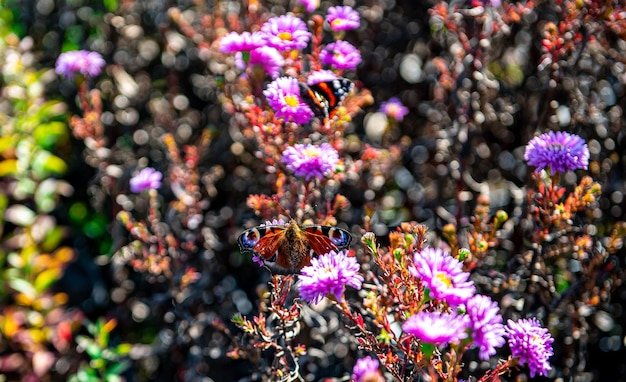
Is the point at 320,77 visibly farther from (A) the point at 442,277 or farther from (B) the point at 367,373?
(B) the point at 367,373

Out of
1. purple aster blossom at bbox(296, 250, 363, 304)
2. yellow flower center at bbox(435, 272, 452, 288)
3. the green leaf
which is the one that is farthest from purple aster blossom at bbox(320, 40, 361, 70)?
the green leaf

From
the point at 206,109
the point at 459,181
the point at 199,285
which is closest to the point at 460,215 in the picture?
the point at 459,181

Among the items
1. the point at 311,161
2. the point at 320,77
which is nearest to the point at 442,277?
the point at 311,161

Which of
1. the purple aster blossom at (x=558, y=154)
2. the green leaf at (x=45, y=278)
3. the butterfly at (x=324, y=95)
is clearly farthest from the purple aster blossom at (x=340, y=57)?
the green leaf at (x=45, y=278)

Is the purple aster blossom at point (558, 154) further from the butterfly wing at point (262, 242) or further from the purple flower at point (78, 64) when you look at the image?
the purple flower at point (78, 64)

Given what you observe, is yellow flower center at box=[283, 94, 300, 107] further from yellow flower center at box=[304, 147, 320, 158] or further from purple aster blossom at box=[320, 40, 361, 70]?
purple aster blossom at box=[320, 40, 361, 70]

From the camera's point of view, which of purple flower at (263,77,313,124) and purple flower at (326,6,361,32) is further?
purple flower at (326,6,361,32)

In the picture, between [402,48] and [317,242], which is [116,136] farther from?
[317,242]
